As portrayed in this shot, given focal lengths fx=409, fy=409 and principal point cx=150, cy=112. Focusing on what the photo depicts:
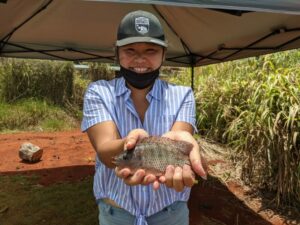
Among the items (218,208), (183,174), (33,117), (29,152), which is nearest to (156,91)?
(183,174)

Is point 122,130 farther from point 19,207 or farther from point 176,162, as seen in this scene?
point 19,207

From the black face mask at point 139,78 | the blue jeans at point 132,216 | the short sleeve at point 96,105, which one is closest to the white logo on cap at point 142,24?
the black face mask at point 139,78

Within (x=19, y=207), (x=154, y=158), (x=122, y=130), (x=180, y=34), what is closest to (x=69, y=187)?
(x=19, y=207)

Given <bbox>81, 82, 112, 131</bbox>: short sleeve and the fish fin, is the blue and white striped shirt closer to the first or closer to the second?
<bbox>81, 82, 112, 131</bbox>: short sleeve

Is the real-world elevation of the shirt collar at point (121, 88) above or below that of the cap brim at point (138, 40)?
below

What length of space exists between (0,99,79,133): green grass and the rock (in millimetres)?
3062

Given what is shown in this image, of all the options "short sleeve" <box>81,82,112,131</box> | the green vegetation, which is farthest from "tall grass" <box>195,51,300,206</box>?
"short sleeve" <box>81,82,112,131</box>

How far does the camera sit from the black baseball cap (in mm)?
1624

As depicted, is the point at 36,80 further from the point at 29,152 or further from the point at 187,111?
the point at 187,111

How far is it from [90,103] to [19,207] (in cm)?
327

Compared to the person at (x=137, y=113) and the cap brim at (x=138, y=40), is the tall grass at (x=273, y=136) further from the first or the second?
the cap brim at (x=138, y=40)

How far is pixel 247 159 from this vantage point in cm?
503

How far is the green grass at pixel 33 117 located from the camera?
923cm

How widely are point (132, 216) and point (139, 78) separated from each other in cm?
58
